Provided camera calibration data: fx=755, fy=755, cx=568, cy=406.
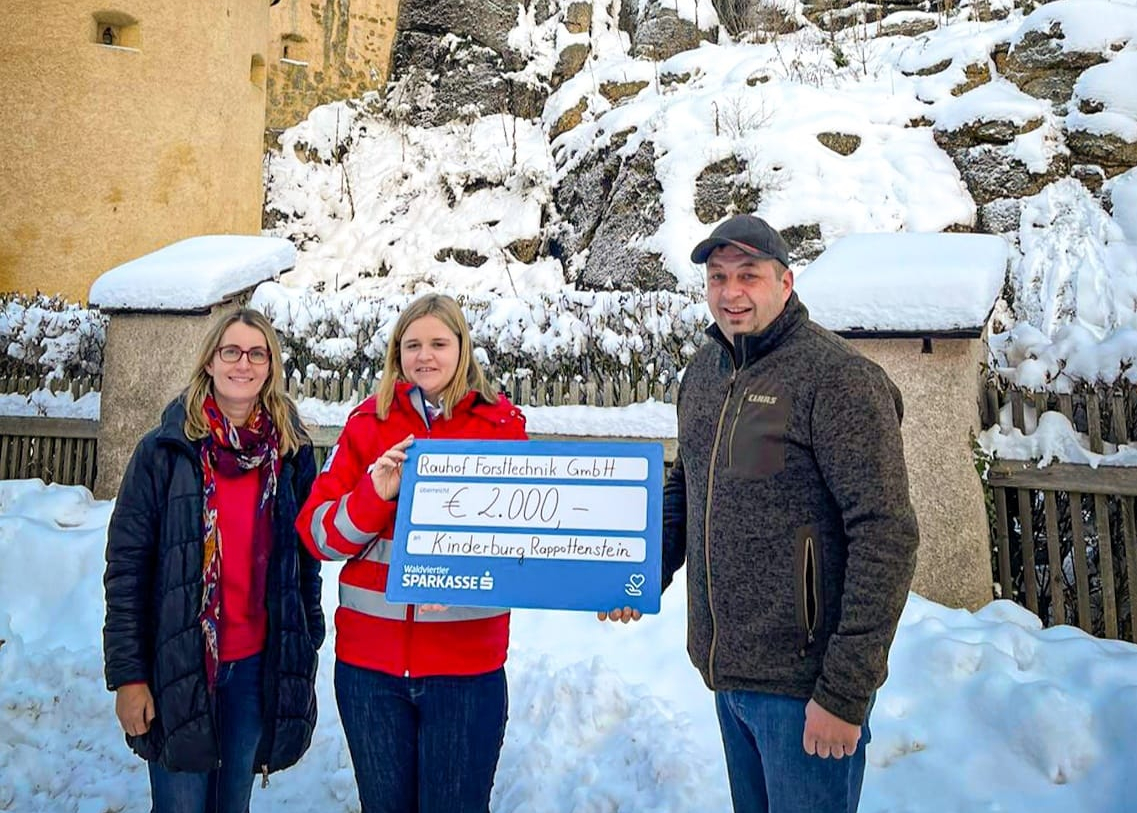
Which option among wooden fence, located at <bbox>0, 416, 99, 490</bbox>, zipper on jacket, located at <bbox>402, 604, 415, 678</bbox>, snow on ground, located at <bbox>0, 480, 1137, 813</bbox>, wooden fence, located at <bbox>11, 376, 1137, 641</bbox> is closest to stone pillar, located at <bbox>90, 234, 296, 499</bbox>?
wooden fence, located at <bbox>0, 416, 99, 490</bbox>

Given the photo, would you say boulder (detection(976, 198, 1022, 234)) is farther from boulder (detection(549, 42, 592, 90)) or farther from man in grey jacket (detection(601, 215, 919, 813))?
boulder (detection(549, 42, 592, 90))

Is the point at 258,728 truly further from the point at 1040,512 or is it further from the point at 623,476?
the point at 1040,512

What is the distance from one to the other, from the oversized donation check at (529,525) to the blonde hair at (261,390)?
1.94 feet

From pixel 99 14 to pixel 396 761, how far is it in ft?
47.9

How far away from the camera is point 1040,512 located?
385cm

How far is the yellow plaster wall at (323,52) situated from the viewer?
58.4 feet

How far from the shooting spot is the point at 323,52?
18.4 m

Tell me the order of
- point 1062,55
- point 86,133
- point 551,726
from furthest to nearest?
point 86,133 → point 1062,55 → point 551,726

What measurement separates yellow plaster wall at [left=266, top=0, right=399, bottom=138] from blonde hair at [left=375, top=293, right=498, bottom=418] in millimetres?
17413

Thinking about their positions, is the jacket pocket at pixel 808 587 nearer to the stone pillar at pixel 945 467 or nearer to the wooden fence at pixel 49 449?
the stone pillar at pixel 945 467

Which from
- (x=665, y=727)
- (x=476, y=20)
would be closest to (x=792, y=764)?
(x=665, y=727)

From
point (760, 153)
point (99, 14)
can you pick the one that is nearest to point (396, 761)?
point (760, 153)

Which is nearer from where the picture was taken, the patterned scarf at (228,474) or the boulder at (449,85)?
the patterned scarf at (228,474)

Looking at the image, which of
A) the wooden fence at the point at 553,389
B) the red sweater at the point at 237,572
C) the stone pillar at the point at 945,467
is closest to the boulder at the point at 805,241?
the wooden fence at the point at 553,389
